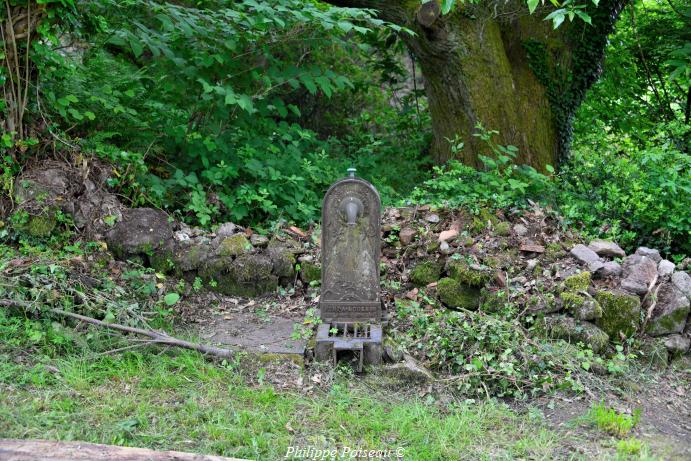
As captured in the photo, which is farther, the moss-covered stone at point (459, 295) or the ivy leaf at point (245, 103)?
the ivy leaf at point (245, 103)

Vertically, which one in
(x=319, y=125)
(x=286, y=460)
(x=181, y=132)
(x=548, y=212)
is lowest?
(x=286, y=460)

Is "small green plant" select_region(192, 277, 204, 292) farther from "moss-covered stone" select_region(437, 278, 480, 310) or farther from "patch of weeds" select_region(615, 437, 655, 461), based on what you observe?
"patch of weeds" select_region(615, 437, 655, 461)

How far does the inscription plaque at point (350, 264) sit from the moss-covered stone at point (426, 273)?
0.77 metres

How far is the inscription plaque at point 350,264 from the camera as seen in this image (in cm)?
516

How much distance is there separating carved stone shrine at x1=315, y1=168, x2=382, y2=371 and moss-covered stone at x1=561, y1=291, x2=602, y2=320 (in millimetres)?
1464

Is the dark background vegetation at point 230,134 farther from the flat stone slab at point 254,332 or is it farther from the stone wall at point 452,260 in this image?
the flat stone slab at point 254,332

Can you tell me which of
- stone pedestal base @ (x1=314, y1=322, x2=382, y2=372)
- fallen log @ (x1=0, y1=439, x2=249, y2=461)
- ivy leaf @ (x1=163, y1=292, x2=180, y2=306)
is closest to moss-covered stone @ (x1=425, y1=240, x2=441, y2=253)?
stone pedestal base @ (x1=314, y1=322, x2=382, y2=372)

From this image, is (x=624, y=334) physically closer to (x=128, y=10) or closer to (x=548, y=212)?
(x=548, y=212)

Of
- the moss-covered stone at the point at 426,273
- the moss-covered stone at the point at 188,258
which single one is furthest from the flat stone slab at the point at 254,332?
the moss-covered stone at the point at 426,273

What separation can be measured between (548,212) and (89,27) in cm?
469

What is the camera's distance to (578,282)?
5.30m

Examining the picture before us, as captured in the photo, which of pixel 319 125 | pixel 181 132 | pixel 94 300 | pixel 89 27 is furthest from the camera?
pixel 319 125

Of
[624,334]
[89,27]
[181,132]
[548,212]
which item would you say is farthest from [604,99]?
[89,27]

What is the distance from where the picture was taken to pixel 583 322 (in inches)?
201
